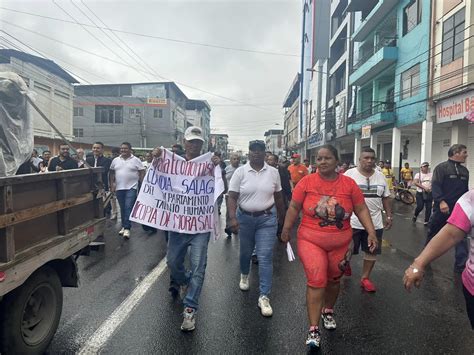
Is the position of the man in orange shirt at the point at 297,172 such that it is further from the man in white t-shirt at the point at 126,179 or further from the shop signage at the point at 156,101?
the shop signage at the point at 156,101

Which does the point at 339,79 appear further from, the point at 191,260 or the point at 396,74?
the point at 191,260

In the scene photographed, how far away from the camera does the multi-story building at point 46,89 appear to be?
24.9 m

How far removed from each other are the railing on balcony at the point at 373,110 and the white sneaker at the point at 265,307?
67.5ft

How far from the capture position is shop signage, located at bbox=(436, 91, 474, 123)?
48.2 feet

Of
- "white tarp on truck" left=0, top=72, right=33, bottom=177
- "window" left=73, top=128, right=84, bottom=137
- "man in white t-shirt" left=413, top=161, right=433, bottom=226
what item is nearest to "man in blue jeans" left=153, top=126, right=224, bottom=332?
"white tarp on truck" left=0, top=72, right=33, bottom=177

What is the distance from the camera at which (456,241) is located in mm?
2188

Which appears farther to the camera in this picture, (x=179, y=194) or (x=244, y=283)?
(x=244, y=283)

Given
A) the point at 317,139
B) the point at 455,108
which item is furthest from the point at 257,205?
the point at 317,139

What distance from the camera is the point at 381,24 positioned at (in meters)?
25.0

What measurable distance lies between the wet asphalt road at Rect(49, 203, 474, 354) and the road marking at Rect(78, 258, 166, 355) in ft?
0.18

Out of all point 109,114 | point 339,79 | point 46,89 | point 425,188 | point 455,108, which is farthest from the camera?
point 109,114

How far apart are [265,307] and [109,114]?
50.8 meters

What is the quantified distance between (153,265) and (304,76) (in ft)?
176

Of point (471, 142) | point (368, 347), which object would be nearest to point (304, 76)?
point (471, 142)
